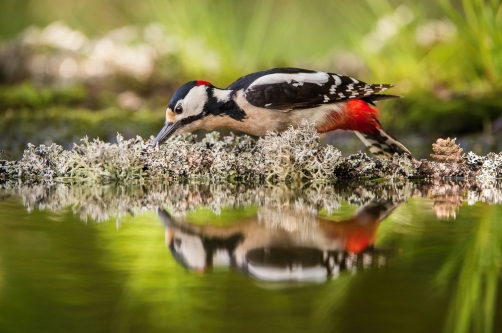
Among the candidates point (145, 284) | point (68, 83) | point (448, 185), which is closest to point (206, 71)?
point (68, 83)

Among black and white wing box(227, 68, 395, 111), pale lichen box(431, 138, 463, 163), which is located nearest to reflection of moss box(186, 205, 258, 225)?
black and white wing box(227, 68, 395, 111)

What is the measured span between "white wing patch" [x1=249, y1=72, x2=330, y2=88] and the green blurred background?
6.35 feet

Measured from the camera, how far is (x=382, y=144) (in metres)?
4.85

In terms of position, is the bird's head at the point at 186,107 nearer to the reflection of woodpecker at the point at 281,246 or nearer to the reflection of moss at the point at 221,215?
the reflection of moss at the point at 221,215

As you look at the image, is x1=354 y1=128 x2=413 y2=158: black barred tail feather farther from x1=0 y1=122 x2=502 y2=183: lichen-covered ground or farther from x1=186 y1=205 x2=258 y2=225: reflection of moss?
x1=186 y1=205 x2=258 y2=225: reflection of moss

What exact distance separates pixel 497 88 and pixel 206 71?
3.01m

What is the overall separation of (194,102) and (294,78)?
2.16ft

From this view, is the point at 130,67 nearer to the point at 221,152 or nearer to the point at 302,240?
the point at 221,152

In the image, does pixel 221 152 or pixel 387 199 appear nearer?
pixel 387 199

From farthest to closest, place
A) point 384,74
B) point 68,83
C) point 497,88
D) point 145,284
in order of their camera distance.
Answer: point 68,83 < point 384,74 < point 497,88 < point 145,284

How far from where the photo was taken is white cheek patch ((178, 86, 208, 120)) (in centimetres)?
455

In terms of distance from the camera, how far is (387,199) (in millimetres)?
3535

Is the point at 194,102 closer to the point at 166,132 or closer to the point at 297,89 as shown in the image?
the point at 166,132

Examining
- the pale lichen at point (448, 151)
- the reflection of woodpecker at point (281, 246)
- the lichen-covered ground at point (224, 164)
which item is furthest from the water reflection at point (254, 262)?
the pale lichen at point (448, 151)
